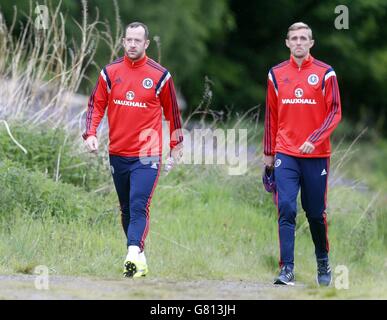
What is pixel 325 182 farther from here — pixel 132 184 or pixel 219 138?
pixel 219 138

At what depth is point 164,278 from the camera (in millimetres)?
9969

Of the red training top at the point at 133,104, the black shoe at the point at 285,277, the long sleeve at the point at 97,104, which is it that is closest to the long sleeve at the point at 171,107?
the red training top at the point at 133,104

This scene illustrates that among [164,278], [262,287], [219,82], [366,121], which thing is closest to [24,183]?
[164,278]

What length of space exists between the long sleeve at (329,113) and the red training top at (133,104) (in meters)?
1.33

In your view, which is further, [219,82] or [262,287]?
[219,82]

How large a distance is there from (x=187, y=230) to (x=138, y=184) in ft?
9.40

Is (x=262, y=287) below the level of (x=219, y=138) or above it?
below

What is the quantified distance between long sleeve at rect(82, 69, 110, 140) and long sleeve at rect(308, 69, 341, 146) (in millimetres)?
1870

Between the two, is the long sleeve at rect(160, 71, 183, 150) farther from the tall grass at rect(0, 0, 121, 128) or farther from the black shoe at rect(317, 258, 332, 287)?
the tall grass at rect(0, 0, 121, 128)

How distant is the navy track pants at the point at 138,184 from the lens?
9328mm

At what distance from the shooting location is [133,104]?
9.30 m

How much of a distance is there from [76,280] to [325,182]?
2.40 metres
